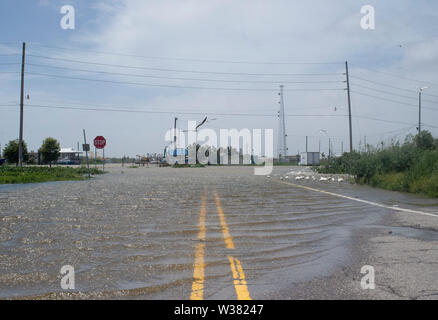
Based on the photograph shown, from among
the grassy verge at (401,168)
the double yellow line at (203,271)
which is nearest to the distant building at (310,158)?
the grassy verge at (401,168)

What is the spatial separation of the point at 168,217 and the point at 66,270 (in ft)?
14.7

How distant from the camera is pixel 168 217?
974cm

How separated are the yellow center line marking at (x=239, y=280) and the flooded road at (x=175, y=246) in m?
0.01

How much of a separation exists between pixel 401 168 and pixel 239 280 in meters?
17.8

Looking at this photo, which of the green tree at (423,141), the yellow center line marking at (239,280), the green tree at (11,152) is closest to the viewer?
the yellow center line marking at (239,280)

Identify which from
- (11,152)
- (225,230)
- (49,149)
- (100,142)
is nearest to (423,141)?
(225,230)

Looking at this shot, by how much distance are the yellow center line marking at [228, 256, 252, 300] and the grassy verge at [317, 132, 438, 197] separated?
11.4 meters

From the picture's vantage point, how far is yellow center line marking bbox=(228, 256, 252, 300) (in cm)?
436

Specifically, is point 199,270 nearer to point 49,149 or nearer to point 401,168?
point 401,168

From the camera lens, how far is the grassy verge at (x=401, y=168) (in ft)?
53.8

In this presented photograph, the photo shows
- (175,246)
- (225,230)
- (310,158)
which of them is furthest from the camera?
(310,158)

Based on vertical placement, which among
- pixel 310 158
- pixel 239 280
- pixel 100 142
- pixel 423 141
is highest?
pixel 100 142

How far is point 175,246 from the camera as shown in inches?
265

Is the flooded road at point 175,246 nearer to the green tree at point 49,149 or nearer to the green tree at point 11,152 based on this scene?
the green tree at point 11,152
